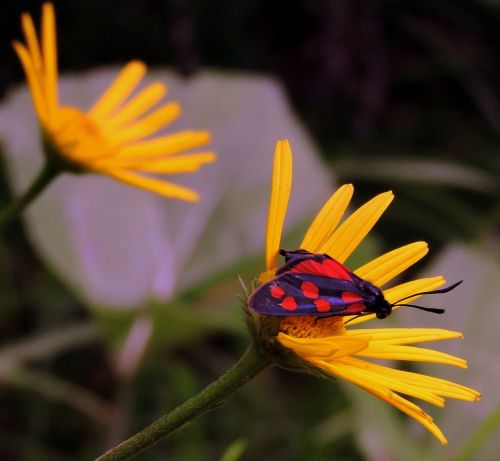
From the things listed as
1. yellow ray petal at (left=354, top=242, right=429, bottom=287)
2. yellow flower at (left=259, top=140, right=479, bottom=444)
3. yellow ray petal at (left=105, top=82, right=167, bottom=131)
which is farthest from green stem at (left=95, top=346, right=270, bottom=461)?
yellow ray petal at (left=105, top=82, right=167, bottom=131)

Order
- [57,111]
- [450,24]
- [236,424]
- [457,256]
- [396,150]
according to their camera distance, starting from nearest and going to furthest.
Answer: [57,111], [457,256], [236,424], [396,150], [450,24]

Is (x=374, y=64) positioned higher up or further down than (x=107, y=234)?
higher up

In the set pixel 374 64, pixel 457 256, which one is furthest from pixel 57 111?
pixel 374 64

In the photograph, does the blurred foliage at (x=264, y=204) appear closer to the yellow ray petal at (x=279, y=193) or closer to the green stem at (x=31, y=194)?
the green stem at (x=31, y=194)

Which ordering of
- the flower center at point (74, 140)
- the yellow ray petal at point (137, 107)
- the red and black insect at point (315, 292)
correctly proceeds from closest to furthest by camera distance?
the red and black insect at point (315, 292), the flower center at point (74, 140), the yellow ray petal at point (137, 107)

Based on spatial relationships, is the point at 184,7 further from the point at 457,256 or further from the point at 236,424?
the point at 236,424

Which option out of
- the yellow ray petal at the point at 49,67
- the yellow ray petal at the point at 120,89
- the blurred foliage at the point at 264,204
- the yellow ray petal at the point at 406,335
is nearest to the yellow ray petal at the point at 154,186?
the yellow ray petal at the point at 49,67

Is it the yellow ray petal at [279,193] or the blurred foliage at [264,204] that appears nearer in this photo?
the yellow ray petal at [279,193]
